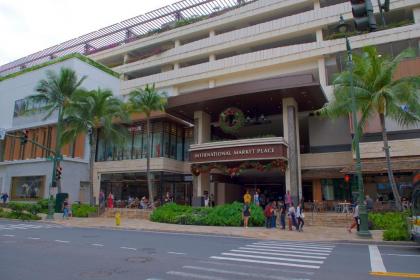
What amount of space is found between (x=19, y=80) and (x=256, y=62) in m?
30.3

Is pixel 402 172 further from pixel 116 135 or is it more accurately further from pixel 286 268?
pixel 116 135

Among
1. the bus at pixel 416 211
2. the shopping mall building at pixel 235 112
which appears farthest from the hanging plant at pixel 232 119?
the bus at pixel 416 211

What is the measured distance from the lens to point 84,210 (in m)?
29.7

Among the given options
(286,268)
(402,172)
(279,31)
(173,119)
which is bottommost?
(286,268)

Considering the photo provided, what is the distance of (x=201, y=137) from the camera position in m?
31.0

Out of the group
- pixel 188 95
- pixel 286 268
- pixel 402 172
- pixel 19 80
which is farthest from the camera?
pixel 19 80

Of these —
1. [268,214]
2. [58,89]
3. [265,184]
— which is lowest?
[268,214]

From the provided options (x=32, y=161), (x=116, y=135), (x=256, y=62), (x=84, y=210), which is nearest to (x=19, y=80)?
(x=32, y=161)

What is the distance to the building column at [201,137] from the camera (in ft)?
97.7

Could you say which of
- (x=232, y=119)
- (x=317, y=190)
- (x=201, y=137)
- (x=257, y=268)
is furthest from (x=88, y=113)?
(x=257, y=268)

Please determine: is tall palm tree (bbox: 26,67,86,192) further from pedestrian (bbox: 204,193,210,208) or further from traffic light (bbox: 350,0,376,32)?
traffic light (bbox: 350,0,376,32)

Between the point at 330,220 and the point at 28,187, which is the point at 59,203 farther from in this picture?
the point at 330,220

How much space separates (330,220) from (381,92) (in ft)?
28.1

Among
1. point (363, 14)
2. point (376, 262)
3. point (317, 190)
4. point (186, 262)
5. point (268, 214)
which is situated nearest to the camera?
point (363, 14)
